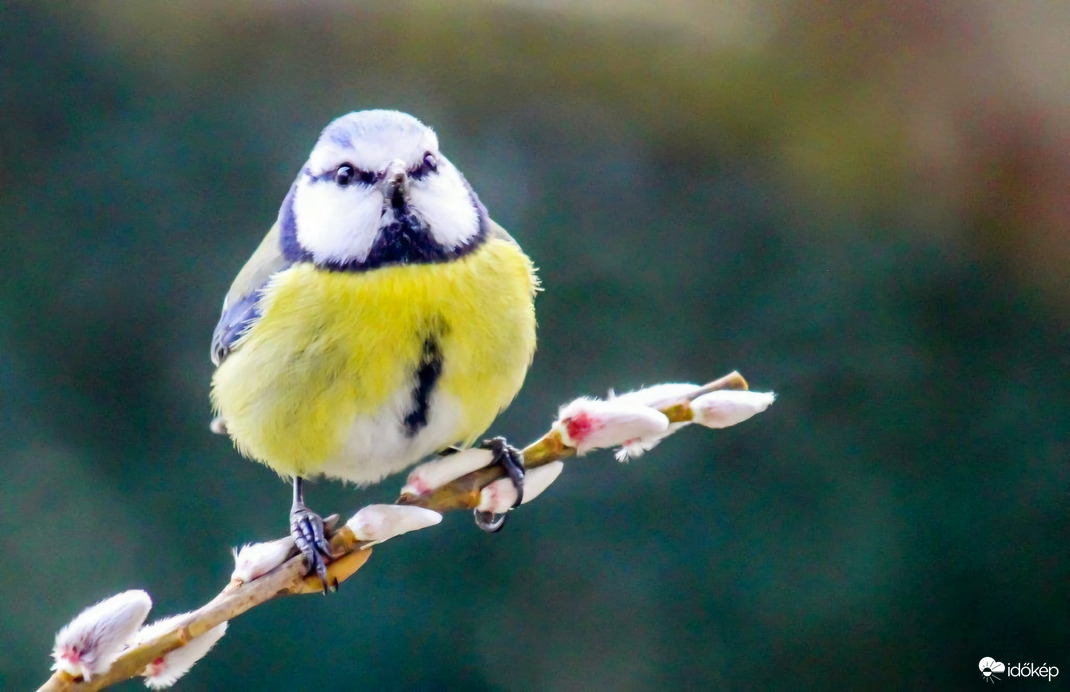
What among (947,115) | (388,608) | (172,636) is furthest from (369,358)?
(947,115)

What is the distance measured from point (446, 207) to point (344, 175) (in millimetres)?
74

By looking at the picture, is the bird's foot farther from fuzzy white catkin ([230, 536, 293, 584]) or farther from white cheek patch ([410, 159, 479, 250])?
white cheek patch ([410, 159, 479, 250])

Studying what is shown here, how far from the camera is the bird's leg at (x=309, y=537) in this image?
0.55 m

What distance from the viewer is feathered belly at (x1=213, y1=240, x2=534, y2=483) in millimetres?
686

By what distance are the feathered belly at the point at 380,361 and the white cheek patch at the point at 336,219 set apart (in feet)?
0.06

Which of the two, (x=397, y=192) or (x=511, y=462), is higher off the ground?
(x=397, y=192)

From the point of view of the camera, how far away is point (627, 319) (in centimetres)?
116

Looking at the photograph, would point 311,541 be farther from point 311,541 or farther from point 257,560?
point 257,560

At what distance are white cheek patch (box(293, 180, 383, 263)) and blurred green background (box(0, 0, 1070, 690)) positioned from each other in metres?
0.42

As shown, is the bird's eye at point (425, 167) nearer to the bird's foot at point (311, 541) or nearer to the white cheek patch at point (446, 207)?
the white cheek patch at point (446, 207)

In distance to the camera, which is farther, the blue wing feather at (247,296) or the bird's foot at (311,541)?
the blue wing feather at (247,296)

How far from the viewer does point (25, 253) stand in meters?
1.06

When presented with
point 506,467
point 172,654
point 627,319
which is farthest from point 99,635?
point 627,319

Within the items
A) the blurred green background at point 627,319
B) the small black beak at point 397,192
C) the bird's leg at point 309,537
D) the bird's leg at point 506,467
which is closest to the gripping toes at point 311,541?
the bird's leg at point 309,537
